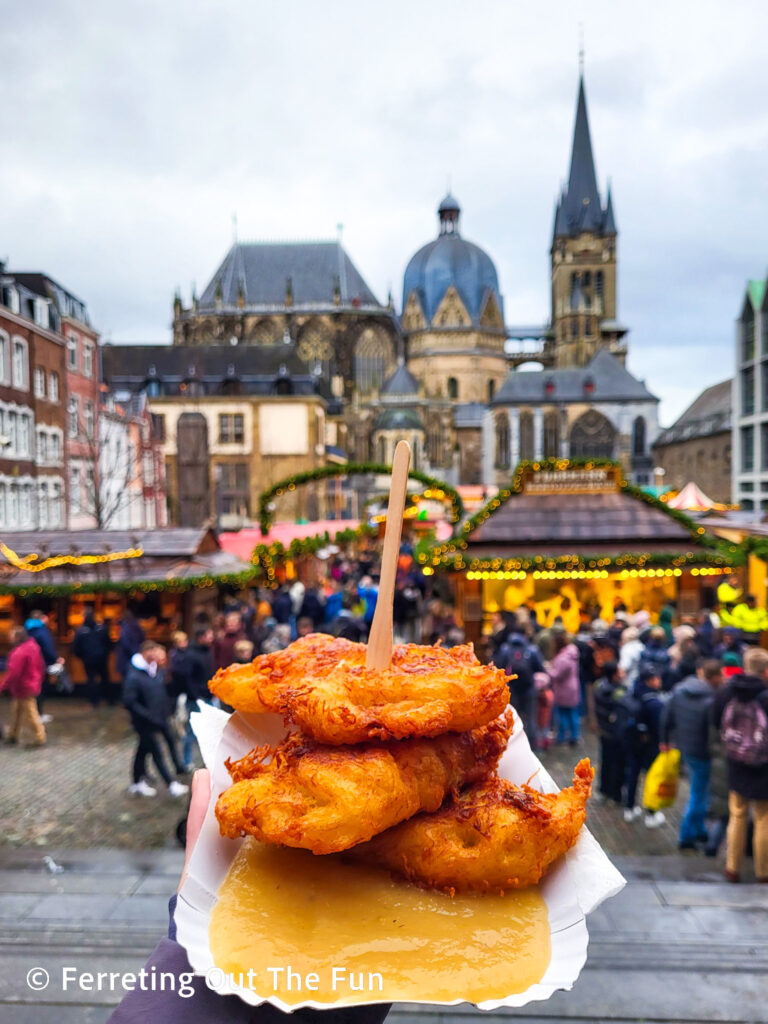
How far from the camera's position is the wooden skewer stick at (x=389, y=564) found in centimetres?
181

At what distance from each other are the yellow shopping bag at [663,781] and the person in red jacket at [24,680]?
7465 millimetres

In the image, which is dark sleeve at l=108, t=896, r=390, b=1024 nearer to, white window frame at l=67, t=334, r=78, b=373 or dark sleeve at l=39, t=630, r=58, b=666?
dark sleeve at l=39, t=630, r=58, b=666

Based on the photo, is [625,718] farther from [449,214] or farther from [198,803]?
[449,214]

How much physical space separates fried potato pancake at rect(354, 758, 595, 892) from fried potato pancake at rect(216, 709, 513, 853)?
65mm

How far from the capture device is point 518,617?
11383mm

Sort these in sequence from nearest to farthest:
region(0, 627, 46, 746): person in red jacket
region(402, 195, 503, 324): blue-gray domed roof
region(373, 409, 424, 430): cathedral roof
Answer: region(0, 627, 46, 746): person in red jacket
region(373, 409, 424, 430): cathedral roof
region(402, 195, 503, 324): blue-gray domed roof

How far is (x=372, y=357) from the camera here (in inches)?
3132

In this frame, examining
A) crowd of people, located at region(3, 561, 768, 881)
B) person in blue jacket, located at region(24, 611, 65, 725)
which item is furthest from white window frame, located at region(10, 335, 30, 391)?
person in blue jacket, located at region(24, 611, 65, 725)

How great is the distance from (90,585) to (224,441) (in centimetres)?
3695

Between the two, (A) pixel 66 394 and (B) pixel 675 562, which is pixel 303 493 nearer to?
(A) pixel 66 394

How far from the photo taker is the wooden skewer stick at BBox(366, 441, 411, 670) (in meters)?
1.81

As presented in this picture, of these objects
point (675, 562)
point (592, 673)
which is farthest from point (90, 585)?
point (675, 562)

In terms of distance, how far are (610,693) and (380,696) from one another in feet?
20.3

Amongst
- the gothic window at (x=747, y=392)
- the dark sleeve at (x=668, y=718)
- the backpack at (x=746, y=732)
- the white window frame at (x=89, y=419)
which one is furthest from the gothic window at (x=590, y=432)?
the backpack at (x=746, y=732)
